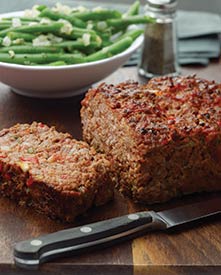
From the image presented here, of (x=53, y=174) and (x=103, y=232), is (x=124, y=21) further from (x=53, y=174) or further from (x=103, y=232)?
(x=103, y=232)

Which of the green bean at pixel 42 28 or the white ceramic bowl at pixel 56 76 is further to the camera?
the green bean at pixel 42 28

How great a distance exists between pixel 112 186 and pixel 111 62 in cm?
131

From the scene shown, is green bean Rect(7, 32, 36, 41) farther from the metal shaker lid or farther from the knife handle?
the knife handle

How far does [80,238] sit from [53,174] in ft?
1.35

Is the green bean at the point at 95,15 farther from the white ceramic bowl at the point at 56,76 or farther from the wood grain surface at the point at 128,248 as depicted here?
the wood grain surface at the point at 128,248

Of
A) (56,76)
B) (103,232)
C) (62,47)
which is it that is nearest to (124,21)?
(62,47)

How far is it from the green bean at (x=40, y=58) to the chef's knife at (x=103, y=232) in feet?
5.03

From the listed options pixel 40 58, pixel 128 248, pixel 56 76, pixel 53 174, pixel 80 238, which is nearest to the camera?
pixel 80 238

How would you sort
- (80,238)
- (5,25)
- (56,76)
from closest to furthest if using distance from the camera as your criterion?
(80,238) → (56,76) → (5,25)

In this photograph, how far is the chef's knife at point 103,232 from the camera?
302cm

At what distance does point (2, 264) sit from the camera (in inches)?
121

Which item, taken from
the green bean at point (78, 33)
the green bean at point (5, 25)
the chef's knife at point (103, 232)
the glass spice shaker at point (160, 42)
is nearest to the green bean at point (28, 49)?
the green bean at point (78, 33)

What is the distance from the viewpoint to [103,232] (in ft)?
10.4

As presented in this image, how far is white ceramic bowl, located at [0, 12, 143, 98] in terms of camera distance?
14.5 ft
